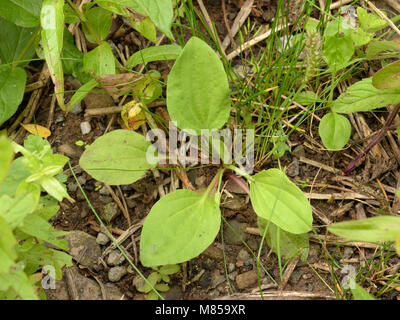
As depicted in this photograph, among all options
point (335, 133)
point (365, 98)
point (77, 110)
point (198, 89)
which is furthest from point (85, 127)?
point (365, 98)

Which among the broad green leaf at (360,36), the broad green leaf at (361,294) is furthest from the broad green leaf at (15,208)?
the broad green leaf at (360,36)

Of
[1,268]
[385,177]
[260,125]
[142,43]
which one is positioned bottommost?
[385,177]

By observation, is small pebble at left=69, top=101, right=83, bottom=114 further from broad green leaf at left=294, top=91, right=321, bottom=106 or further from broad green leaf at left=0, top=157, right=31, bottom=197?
broad green leaf at left=294, top=91, right=321, bottom=106

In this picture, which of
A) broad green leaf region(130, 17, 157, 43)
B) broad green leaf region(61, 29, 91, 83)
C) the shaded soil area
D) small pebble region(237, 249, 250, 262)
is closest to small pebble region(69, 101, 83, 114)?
the shaded soil area

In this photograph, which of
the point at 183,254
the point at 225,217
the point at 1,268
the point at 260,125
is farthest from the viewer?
the point at 260,125

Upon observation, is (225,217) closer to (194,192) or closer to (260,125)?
(194,192)

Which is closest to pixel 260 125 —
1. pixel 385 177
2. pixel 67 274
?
pixel 385 177

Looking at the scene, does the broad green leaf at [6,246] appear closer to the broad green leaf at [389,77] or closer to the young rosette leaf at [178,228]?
the young rosette leaf at [178,228]

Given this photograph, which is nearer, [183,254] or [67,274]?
[183,254]
